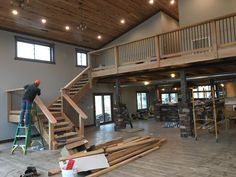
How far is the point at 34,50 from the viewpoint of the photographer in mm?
9305

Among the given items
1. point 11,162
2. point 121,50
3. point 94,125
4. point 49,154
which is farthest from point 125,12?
point 11,162

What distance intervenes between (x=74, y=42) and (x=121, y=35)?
2.68 m

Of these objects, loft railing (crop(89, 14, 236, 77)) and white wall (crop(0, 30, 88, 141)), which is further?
white wall (crop(0, 30, 88, 141))

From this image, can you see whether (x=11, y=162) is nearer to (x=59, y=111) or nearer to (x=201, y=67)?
(x=59, y=111)

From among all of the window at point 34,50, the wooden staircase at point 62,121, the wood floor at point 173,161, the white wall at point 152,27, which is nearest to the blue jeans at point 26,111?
the wooden staircase at point 62,121

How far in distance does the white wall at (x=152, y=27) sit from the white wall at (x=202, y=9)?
1.63 meters

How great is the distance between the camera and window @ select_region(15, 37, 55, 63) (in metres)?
8.81

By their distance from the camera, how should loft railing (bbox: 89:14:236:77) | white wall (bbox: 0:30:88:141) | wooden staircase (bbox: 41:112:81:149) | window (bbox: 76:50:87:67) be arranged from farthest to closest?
window (bbox: 76:50:87:67) → white wall (bbox: 0:30:88:141) → wooden staircase (bbox: 41:112:81:149) → loft railing (bbox: 89:14:236:77)

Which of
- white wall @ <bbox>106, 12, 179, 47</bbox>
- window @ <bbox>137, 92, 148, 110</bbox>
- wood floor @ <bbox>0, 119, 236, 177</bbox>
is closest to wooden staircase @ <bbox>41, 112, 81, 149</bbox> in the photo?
wood floor @ <bbox>0, 119, 236, 177</bbox>

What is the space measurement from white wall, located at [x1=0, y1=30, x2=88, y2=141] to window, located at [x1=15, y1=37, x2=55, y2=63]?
8.4 inches

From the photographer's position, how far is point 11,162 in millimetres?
5254

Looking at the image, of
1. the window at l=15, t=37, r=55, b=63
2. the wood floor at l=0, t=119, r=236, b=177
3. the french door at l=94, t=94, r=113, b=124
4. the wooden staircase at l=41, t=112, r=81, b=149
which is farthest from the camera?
the french door at l=94, t=94, r=113, b=124

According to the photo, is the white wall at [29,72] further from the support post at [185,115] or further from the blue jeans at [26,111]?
the support post at [185,115]

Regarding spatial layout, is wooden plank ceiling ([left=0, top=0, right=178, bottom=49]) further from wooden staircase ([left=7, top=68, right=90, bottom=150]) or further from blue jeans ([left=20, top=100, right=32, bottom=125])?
blue jeans ([left=20, top=100, right=32, bottom=125])
